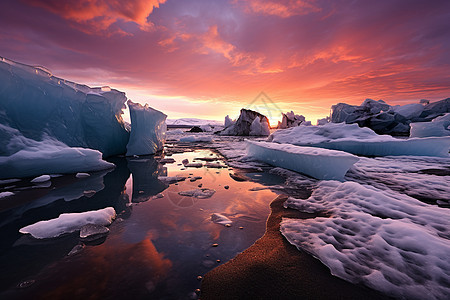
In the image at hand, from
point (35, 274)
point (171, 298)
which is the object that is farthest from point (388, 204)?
point (35, 274)

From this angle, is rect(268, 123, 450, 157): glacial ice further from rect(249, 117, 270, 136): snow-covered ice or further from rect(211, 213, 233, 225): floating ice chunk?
rect(249, 117, 270, 136): snow-covered ice

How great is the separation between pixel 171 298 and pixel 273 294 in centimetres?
68

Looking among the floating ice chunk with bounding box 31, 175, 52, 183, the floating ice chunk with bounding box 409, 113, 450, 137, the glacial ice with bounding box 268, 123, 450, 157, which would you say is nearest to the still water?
the floating ice chunk with bounding box 31, 175, 52, 183

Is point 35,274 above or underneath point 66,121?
underneath

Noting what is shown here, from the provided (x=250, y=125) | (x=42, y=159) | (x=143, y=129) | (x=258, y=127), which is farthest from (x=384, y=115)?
(x=42, y=159)

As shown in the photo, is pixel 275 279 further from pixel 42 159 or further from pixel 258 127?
pixel 258 127

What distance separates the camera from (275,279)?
1355 mm

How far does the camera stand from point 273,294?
3.98 feet

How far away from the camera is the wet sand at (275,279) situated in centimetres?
122

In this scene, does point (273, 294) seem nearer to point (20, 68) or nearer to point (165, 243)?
point (165, 243)

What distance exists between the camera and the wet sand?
1.22 meters

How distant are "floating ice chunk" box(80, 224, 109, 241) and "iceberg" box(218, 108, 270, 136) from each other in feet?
80.3

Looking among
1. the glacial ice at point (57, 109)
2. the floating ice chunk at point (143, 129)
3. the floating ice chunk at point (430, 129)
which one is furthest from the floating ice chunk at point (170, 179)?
the floating ice chunk at point (430, 129)

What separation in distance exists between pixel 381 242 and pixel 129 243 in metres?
2.42
